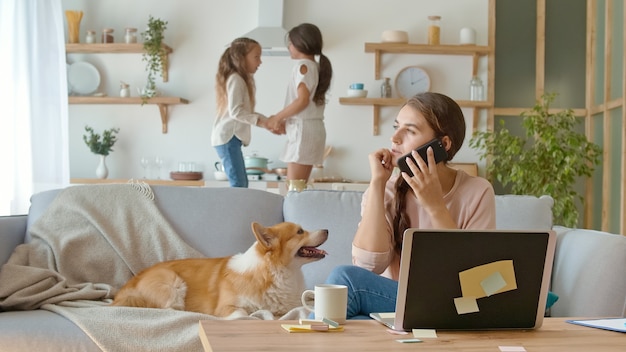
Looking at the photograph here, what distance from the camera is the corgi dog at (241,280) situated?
8.44 ft

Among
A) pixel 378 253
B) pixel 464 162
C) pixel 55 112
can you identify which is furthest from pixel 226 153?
pixel 378 253

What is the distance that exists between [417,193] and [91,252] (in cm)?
135

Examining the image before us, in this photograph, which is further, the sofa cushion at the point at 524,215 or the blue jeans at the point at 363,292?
the sofa cushion at the point at 524,215

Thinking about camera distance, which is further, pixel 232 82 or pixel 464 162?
pixel 464 162

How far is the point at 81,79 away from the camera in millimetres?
6281

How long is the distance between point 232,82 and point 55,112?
1.00 metres

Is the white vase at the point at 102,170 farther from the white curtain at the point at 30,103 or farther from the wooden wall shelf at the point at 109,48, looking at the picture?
the white curtain at the point at 30,103

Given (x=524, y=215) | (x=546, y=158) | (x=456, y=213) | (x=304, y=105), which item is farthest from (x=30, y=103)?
(x=546, y=158)

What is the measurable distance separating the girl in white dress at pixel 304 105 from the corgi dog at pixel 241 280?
204cm

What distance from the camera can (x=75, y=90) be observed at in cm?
627

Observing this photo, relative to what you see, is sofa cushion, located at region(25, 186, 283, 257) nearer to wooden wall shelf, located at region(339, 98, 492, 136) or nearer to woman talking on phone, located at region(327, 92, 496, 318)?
woman talking on phone, located at region(327, 92, 496, 318)

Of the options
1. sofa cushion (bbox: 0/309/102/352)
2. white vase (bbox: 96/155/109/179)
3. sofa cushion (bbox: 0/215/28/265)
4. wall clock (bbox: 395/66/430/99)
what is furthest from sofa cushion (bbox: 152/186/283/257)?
wall clock (bbox: 395/66/430/99)

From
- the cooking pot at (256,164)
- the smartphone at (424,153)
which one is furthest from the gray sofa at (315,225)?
the cooking pot at (256,164)

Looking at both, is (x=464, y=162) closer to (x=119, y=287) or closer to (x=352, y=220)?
(x=352, y=220)
